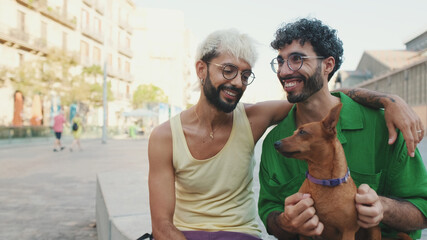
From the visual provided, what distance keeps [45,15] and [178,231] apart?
33524mm

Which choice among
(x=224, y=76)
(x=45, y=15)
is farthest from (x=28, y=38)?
(x=224, y=76)

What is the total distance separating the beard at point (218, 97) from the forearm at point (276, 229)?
0.68 m

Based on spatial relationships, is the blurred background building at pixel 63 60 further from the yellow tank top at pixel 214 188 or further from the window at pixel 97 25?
the yellow tank top at pixel 214 188

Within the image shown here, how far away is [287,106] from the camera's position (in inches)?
95.6

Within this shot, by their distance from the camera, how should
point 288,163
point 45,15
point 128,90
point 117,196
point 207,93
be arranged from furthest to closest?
point 128,90, point 45,15, point 117,196, point 207,93, point 288,163

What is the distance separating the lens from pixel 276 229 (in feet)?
6.40

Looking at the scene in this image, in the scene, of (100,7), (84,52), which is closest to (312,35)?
(84,52)

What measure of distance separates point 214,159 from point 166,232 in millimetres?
486

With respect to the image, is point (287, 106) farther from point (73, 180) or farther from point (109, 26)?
point (109, 26)

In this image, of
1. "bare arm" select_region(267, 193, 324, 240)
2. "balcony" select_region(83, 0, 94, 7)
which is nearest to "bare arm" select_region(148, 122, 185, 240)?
"bare arm" select_region(267, 193, 324, 240)

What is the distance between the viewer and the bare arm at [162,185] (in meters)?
2.13

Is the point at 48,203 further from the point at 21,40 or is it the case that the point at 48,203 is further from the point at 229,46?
the point at 21,40

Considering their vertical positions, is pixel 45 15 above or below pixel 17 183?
above

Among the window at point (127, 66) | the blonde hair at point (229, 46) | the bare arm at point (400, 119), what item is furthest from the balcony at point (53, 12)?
the bare arm at point (400, 119)
